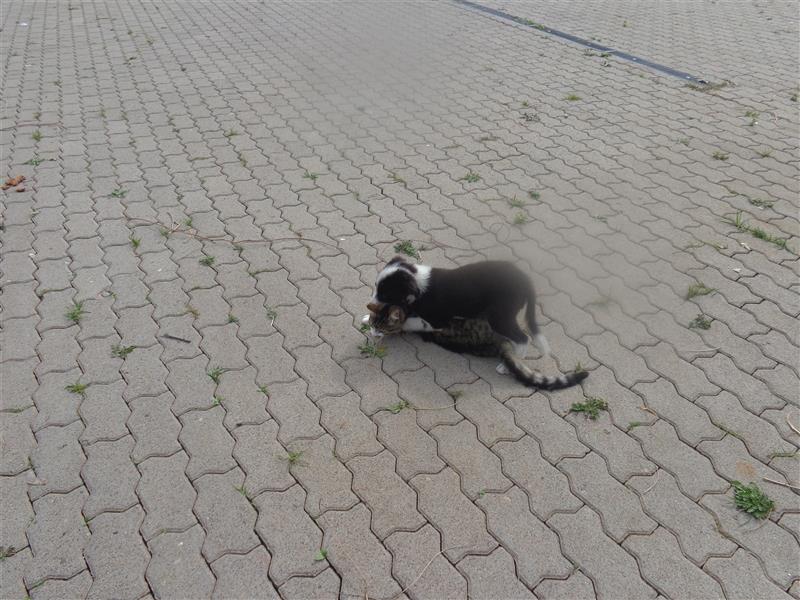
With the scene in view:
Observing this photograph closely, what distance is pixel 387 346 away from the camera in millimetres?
4004

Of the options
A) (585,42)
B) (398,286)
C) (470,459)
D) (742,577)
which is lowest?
(470,459)

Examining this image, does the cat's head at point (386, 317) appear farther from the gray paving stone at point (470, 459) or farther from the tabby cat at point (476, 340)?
the gray paving stone at point (470, 459)

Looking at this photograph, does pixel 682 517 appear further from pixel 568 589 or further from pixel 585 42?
pixel 585 42

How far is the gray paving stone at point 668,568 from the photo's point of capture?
267cm

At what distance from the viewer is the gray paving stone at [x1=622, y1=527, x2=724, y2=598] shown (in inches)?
105

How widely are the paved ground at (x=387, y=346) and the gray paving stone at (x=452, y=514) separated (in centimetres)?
1

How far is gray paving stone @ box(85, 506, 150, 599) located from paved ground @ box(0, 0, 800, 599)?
0.04 feet

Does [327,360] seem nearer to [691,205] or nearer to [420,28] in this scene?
[691,205]

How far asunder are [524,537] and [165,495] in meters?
1.72

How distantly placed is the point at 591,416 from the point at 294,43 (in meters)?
8.47

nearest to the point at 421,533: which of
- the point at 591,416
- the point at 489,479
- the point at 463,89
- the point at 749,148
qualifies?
the point at 489,479

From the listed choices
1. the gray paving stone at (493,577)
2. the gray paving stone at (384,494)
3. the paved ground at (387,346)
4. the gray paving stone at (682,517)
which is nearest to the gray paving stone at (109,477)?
the paved ground at (387,346)

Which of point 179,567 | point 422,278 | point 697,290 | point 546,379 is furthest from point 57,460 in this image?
point 697,290

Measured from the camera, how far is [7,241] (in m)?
4.96
